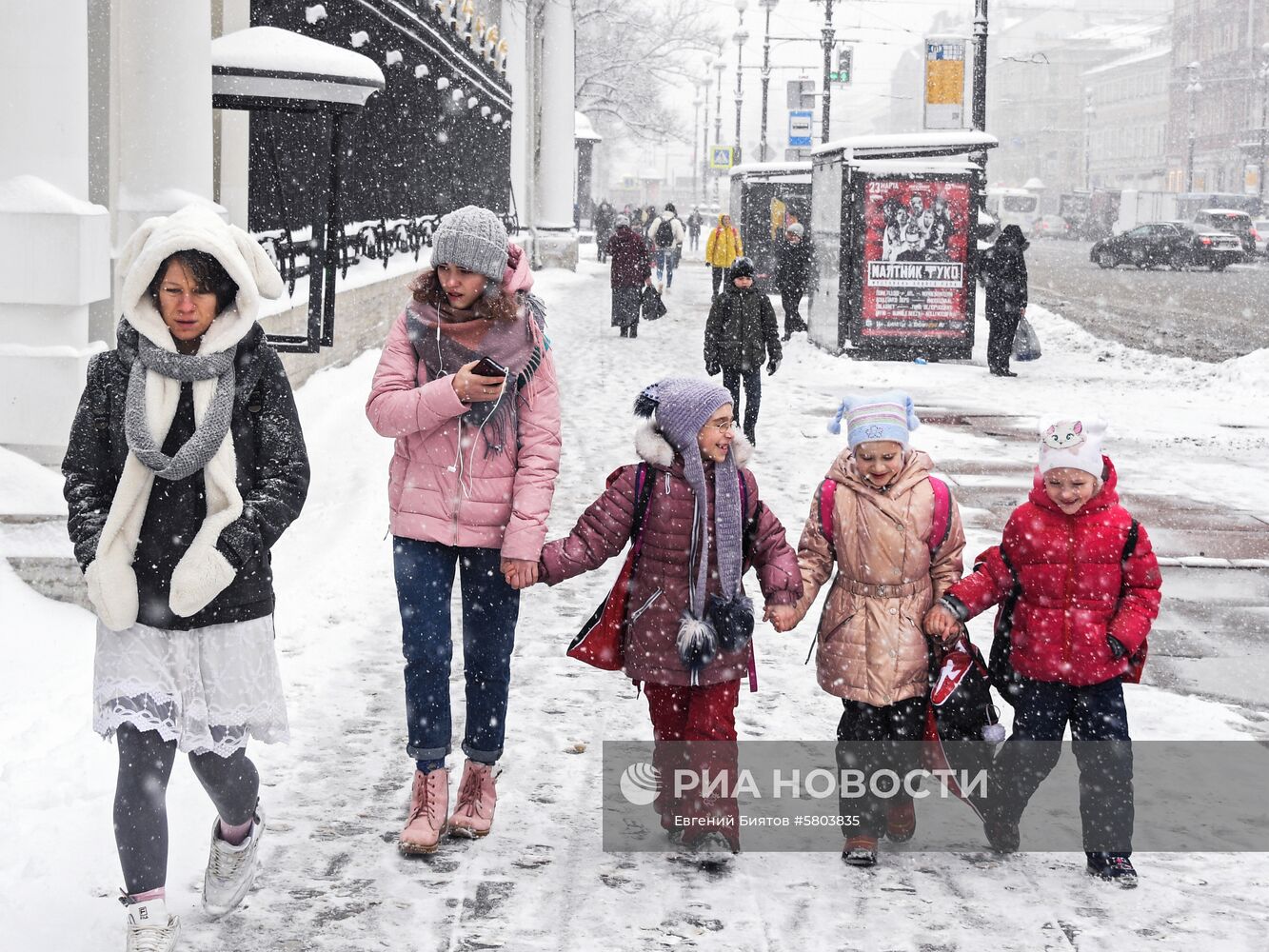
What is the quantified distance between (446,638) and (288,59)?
22.1 ft

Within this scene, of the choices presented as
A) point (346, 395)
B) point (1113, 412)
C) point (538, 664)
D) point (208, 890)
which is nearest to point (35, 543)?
point (538, 664)

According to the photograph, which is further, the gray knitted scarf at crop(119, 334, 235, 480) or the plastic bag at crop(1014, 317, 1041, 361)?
the plastic bag at crop(1014, 317, 1041, 361)

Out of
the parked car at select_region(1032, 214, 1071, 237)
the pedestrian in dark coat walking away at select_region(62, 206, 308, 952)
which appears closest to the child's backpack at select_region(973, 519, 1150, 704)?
the pedestrian in dark coat walking away at select_region(62, 206, 308, 952)

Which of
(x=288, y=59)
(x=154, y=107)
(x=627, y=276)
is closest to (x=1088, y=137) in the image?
(x=627, y=276)

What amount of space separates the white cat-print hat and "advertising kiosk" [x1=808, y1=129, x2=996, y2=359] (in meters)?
14.1

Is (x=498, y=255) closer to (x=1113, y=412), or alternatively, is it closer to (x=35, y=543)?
(x=35, y=543)

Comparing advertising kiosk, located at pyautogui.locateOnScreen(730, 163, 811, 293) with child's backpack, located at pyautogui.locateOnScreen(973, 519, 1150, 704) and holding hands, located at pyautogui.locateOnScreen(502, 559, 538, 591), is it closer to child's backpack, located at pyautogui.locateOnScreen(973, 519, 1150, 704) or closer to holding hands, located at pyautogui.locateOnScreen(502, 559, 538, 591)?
child's backpack, located at pyautogui.locateOnScreen(973, 519, 1150, 704)

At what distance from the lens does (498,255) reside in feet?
14.0

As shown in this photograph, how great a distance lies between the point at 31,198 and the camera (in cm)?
702

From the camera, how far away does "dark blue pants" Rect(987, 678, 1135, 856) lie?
4.26 metres

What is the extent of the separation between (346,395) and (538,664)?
272 inches

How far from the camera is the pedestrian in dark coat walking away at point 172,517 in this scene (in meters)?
3.56

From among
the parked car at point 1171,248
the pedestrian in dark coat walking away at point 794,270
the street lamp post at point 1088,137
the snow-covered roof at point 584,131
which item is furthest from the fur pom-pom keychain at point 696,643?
Answer: the street lamp post at point 1088,137

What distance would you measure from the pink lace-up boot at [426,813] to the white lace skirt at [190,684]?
0.77 m
